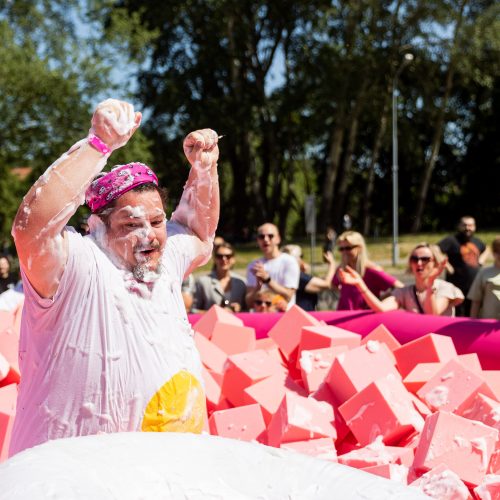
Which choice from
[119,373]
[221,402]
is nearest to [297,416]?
[221,402]

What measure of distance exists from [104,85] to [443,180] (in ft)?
67.1

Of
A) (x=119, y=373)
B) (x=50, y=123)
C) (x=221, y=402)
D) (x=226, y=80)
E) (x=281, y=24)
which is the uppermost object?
(x=281, y=24)

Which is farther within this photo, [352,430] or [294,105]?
[294,105]

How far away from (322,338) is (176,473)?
249 cm

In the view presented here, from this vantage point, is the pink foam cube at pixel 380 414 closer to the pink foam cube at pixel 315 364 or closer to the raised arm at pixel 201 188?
the pink foam cube at pixel 315 364

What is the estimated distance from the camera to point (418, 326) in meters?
4.67

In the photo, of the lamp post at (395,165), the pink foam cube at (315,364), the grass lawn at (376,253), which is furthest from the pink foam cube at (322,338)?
the lamp post at (395,165)

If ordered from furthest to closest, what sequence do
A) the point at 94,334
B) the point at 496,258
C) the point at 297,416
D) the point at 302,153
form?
the point at 302,153
the point at 496,258
the point at 297,416
the point at 94,334

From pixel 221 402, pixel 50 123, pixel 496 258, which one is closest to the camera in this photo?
pixel 221 402

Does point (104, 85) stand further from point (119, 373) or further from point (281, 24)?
point (119, 373)

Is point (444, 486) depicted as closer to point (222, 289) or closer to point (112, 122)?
point (112, 122)

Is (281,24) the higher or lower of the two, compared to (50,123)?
higher

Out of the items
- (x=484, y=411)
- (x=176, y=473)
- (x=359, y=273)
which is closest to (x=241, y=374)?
(x=484, y=411)

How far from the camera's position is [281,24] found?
25.0 meters
